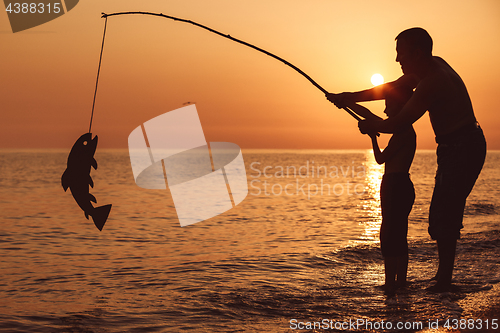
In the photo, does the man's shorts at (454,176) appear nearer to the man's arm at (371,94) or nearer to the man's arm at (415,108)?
the man's arm at (415,108)

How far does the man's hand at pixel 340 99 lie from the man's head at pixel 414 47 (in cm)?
65

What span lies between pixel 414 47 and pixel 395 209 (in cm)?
160

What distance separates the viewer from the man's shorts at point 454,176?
12.6 feet

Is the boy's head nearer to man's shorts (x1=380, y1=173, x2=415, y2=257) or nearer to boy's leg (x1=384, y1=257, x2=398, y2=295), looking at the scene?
man's shorts (x1=380, y1=173, x2=415, y2=257)

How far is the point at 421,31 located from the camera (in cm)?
379

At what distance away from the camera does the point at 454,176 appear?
12.8ft

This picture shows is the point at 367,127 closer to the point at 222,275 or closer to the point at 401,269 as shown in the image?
the point at 401,269

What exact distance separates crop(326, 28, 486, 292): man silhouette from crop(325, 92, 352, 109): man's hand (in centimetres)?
29

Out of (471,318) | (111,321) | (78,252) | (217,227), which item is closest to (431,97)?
(471,318)

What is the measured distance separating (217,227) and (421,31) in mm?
9204

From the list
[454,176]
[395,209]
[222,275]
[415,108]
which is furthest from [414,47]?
[222,275]

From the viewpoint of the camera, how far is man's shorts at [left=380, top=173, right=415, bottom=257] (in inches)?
167

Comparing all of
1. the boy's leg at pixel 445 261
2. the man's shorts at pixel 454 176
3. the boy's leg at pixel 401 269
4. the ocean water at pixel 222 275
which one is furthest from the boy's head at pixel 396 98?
the ocean water at pixel 222 275

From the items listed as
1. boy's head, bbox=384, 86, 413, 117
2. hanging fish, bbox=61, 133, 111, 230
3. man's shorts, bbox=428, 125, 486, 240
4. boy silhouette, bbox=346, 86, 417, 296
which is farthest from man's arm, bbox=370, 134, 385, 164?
hanging fish, bbox=61, 133, 111, 230
